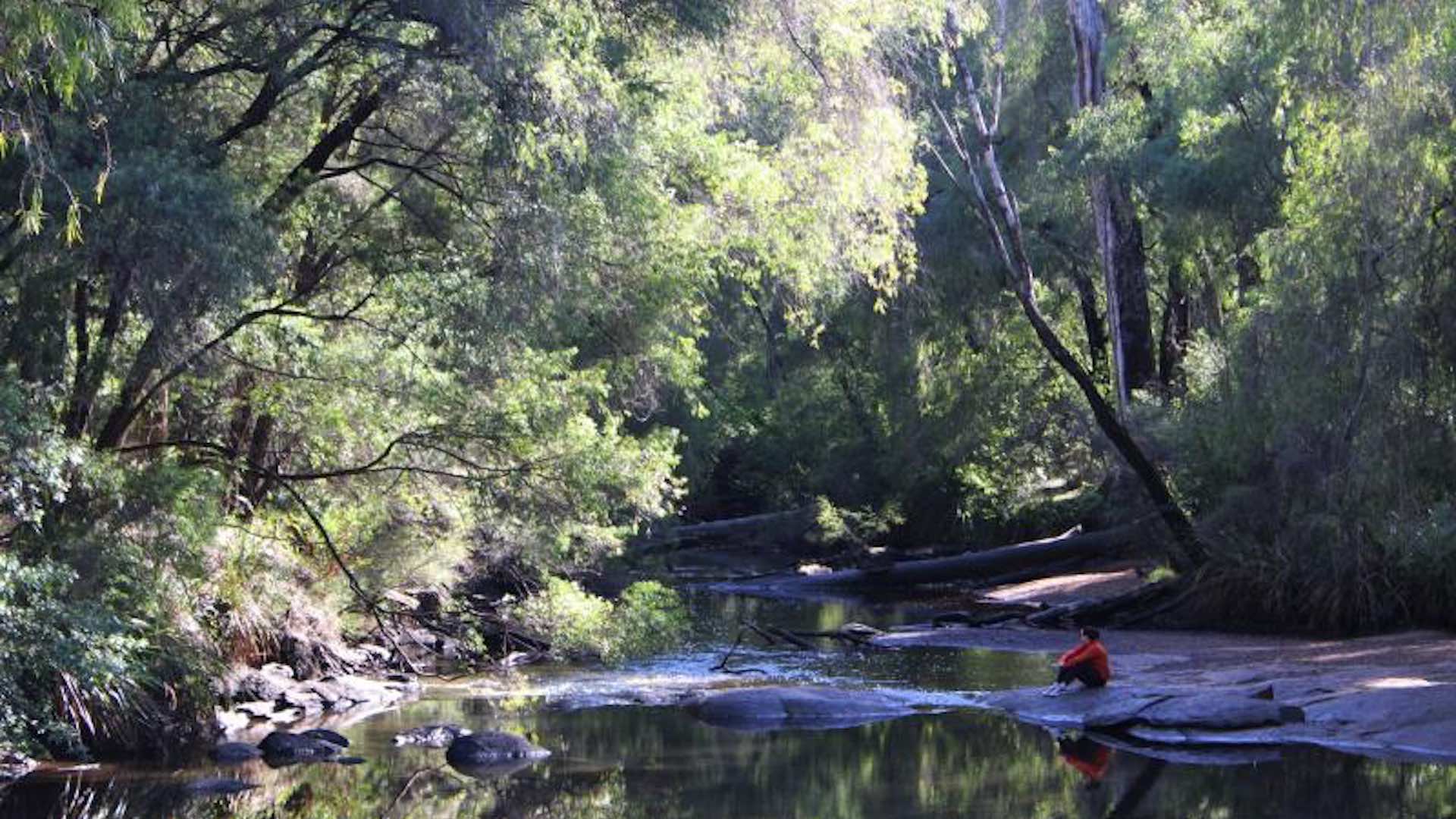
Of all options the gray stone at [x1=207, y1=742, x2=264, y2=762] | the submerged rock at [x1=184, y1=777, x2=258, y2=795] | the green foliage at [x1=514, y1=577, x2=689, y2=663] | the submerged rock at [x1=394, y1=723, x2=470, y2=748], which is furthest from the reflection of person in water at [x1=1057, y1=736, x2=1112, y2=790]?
the gray stone at [x1=207, y1=742, x2=264, y2=762]

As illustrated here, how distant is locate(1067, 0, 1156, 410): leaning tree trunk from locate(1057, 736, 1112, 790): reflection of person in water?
11803mm

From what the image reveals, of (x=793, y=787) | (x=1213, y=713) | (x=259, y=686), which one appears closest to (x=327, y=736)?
(x=259, y=686)

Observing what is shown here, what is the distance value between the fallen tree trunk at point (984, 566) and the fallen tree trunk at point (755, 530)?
4.56m

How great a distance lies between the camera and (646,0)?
49.5 feet

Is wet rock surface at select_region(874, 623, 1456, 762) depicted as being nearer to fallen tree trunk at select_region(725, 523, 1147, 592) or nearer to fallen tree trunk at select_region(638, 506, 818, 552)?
fallen tree trunk at select_region(725, 523, 1147, 592)

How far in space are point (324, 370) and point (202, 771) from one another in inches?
168

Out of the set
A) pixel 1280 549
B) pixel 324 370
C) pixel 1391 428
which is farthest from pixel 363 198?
pixel 1280 549

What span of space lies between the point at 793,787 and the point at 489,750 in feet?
10.0

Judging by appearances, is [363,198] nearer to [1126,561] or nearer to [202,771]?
[202,771]

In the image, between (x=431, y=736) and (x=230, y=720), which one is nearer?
(x=431, y=736)

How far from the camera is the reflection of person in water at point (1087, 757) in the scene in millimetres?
14930

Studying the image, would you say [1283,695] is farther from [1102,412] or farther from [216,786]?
[216,786]

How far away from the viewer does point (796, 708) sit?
1858cm

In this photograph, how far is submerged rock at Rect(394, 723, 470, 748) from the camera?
661 inches
